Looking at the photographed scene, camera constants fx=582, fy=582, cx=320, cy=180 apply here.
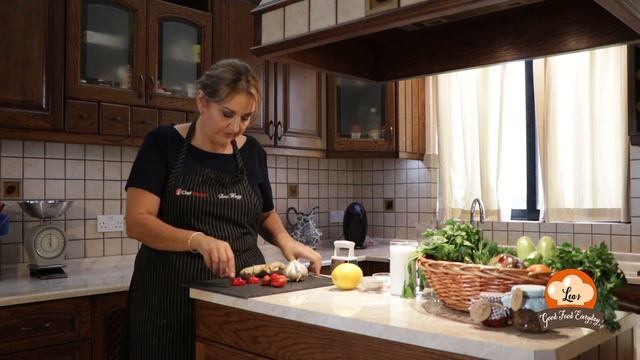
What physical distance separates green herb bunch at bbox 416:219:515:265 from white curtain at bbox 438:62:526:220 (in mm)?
2051

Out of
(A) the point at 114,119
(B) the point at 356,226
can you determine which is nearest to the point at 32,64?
(A) the point at 114,119

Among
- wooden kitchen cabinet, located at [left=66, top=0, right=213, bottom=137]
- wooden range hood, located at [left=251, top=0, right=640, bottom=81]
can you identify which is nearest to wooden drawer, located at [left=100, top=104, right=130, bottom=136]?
wooden kitchen cabinet, located at [left=66, top=0, right=213, bottom=137]

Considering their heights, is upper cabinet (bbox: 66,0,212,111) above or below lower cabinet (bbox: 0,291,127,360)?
above

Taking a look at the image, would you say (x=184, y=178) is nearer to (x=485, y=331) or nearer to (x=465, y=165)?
(x=485, y=331)

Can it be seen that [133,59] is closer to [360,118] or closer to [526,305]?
[360,118]

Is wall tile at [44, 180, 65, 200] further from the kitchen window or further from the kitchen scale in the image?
the kitchen window

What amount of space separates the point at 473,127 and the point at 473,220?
1.88 feet

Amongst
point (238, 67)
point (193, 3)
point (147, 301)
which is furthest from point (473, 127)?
point (147, 301)

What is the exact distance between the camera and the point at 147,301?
6.27 ft

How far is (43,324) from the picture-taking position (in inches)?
87.3

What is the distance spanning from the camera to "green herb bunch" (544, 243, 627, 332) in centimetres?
120

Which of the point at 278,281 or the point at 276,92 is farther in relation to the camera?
the point at 276,92

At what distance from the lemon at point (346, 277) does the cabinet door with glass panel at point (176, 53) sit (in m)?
1.57

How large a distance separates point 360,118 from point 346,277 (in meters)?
2.23
